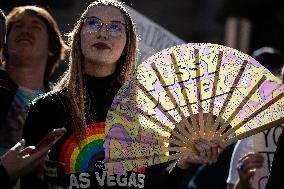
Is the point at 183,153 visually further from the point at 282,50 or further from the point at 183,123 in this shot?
the point at 282,50

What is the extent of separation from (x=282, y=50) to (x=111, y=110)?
1285 cm

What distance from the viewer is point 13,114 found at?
4.61 meters

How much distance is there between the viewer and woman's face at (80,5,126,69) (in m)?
4.06

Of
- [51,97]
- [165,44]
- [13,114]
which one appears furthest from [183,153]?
[165,44]

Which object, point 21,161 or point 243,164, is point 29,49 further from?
point 21,161

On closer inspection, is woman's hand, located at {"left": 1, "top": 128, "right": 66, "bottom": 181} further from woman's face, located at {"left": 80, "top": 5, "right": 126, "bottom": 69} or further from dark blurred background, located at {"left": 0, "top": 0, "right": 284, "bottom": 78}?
dark blurred background, located at {"left": 0, "top": 0, "right": 284, "bottom": 78}

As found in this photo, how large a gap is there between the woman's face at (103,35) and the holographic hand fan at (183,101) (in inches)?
8.4

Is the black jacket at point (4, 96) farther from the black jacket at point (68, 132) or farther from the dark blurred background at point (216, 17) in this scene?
the dark blurred background at point (216, 17)

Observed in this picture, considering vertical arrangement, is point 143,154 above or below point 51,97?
below

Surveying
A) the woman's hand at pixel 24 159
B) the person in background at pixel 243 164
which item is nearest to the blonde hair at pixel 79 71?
the woman's hand at pixel 24 159

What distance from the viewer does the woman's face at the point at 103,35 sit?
4.06m

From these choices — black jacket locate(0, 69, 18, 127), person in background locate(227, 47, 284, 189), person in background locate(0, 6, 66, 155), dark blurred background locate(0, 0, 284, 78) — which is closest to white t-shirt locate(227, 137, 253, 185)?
person in background locate(227, 47, 284, 189)

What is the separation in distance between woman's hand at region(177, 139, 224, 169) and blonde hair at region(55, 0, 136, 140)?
19.6 inches

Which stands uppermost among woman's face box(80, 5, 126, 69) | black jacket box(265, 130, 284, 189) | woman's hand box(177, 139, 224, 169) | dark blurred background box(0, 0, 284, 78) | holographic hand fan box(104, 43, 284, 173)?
dark blurred background box(0, 0, 284, 78)
